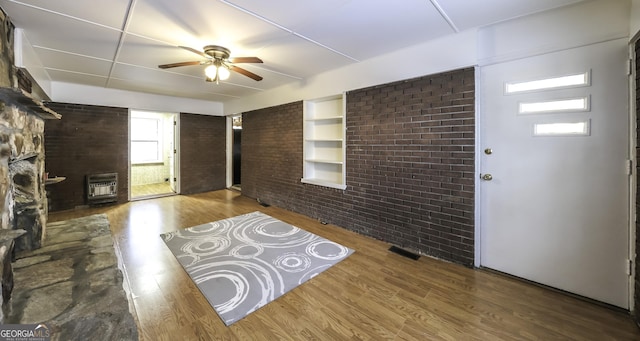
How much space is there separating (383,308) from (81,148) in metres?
6.04

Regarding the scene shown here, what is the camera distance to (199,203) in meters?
5.13

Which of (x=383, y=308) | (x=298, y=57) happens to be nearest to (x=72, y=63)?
(x=298, y=57)

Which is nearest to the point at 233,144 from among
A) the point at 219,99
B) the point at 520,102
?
the point at 219,99

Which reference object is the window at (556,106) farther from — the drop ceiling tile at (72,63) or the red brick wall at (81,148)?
the red brick wall at (81,148)

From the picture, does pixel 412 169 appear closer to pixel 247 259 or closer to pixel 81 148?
pixel 247 259

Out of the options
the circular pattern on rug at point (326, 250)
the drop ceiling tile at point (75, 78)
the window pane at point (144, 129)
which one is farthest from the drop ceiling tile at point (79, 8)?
the window pane at point (144, 129)

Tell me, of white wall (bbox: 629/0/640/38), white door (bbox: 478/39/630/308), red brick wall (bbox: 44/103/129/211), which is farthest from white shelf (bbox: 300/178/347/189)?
red brick wall (bbox: 44/103/129/211)

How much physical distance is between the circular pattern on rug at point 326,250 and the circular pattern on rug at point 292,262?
154mm

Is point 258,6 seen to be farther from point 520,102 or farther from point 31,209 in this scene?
point 31,209

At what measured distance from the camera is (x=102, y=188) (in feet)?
16.0

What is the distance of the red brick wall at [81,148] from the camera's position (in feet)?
14.6

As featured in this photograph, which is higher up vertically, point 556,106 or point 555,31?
point 555,31

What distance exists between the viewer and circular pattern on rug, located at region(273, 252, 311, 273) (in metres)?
2.47

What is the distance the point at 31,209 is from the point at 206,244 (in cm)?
179
